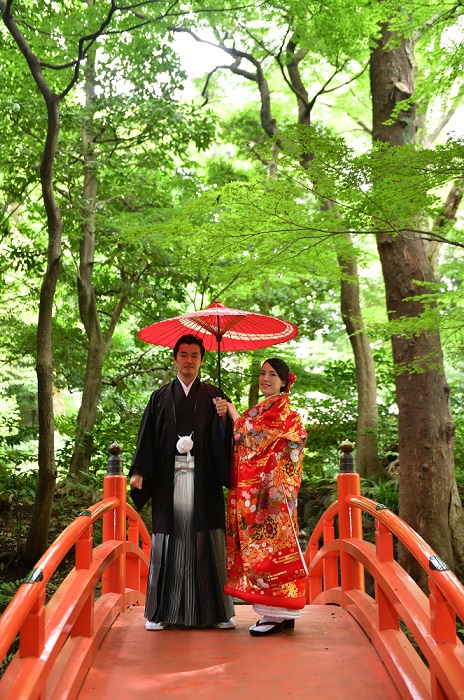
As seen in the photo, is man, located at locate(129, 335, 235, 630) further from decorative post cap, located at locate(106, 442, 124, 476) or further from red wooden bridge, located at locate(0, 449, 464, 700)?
decorative post cap, located at locate(106, 442, 124, 476)

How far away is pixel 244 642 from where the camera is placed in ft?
13.9

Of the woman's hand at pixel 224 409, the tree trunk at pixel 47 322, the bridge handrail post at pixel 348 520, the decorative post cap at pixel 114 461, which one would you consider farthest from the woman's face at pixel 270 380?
the tree trunk at pixel 47 322

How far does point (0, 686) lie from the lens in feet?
8.09

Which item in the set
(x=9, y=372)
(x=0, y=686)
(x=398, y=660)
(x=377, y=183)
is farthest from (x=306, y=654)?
(x=9, y=372)

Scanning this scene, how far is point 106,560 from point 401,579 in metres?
1.92

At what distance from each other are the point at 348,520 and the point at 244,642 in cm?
128

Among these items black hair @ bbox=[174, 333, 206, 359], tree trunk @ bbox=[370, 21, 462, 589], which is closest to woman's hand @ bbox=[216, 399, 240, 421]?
black hair @ bbox=[174, 333, 206, 359]

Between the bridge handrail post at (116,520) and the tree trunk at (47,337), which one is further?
the tree trunk at (47,337)

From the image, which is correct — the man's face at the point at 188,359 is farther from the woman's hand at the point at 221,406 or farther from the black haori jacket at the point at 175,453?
the woman's hand at the point at 221,406

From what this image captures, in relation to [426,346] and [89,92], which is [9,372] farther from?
[426,346]

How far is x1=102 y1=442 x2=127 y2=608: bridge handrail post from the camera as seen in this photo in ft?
16.6

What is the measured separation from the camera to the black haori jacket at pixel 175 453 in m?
4.62

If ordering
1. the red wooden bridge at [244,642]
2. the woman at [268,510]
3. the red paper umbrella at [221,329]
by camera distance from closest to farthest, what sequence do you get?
the red wooden bridge at [244,642]
the woman at [268,510]
the red paper umbrella at [221,329]

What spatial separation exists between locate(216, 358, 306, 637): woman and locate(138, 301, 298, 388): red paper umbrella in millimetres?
519
